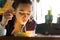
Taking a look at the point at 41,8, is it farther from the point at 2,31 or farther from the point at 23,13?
the point at 2,31

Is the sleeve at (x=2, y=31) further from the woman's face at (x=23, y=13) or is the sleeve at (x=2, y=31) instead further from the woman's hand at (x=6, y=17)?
the woman's face at (x=23, y=13)

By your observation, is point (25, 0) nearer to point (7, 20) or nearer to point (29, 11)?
point (29, 11)

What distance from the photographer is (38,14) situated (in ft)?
4.61

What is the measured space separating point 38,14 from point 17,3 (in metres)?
0.24

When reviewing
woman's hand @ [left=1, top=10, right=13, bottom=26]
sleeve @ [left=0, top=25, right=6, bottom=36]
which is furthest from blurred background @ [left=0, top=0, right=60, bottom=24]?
sleeve @ [left=0, top=25, right=6, bottom=36]

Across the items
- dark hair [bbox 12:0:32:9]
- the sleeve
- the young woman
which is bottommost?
the sleeve

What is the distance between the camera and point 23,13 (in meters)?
1.41

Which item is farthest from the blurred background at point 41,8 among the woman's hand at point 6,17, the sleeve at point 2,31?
the sleeve at point 2,31

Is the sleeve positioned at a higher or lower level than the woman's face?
lower

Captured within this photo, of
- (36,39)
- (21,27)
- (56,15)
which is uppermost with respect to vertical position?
(56,15)

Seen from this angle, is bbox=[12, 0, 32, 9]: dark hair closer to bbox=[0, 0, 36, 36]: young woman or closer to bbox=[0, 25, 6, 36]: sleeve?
bbox=[0, 0, 36, 36]: young woman

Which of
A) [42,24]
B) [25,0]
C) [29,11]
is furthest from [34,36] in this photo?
[25,0]

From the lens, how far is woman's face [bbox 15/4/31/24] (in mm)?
1414

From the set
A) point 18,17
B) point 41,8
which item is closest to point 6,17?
point 18,17
